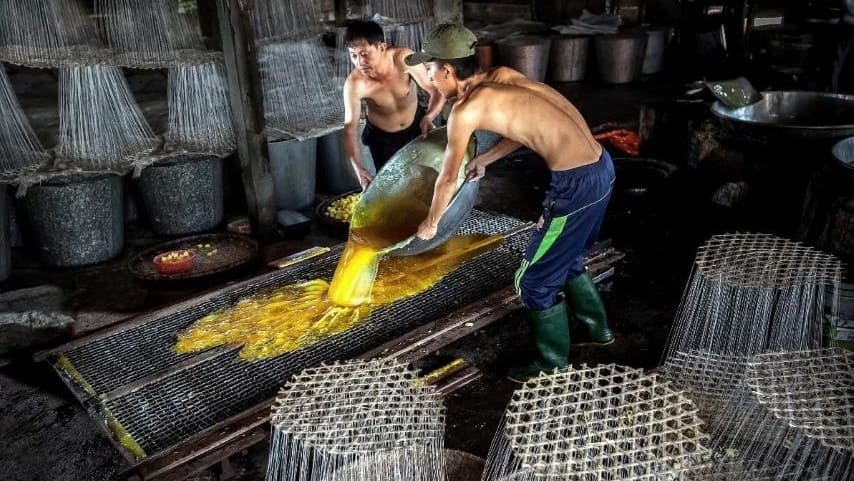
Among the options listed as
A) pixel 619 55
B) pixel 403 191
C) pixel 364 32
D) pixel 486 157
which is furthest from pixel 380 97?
pixel 619 55

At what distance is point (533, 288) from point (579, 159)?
2.48 feet

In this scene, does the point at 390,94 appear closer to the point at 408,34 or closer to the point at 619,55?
the point at 408,34

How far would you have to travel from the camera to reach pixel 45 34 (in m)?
4.99

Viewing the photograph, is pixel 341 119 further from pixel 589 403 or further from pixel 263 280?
pixel 589 403

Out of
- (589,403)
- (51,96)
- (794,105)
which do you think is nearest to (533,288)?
(589,403)

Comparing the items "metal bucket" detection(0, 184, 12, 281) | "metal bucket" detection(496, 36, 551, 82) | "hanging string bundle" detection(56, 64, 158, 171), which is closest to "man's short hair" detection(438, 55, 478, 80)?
"hanging string bundle" detection(56, 64, 158, 171)

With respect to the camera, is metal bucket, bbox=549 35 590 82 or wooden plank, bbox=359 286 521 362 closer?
wooden plank, bbox=359 286 521 362

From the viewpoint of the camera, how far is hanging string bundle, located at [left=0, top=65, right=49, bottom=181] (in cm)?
517

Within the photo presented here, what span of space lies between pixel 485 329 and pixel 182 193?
3.22m

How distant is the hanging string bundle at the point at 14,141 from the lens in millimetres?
5172

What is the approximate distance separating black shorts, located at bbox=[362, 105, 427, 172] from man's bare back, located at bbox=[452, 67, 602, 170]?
1790mm

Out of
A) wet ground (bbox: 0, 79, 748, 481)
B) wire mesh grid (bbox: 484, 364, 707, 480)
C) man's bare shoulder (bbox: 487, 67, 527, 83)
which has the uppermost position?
man's bare shoulder (bbox: 487, 67, 527, 83)

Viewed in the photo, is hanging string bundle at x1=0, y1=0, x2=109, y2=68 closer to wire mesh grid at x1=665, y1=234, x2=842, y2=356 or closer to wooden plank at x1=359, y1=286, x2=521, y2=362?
wooden plank at x1=359, y1=286, x2=521, y2=362

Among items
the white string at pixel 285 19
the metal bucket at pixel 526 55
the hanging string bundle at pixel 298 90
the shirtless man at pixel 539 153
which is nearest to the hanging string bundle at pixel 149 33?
the white string at pixel 285 19
